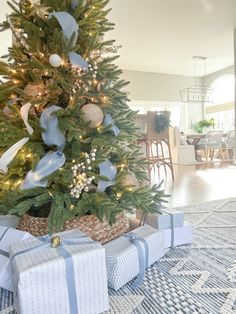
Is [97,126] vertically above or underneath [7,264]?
above

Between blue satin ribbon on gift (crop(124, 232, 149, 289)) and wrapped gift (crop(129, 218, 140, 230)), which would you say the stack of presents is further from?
wrapped gift (crop(129, 218, 140, 230))

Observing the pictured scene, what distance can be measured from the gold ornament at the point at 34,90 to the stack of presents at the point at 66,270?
0.58 metres

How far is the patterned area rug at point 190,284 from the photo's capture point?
97 centimetres

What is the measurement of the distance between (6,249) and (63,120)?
556 mm

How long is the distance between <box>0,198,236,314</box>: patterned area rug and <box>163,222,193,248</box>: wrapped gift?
33 millimetres

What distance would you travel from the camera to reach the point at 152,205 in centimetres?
133

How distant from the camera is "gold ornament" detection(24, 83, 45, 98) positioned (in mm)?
1219

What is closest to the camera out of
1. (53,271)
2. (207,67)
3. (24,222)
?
(53,271)

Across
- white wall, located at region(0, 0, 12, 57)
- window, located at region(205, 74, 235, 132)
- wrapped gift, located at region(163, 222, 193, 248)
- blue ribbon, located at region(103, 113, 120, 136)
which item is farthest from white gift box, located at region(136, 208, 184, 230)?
window, located at region(205, 74, 235, 132)

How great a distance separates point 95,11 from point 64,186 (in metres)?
0.84

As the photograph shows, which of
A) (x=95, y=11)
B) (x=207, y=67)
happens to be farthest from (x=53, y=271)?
(x=207, y=67)

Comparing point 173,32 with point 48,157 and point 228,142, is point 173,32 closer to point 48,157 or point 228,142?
point 228,142

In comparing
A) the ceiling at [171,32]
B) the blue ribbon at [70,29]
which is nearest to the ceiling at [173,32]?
the ceiling at [171,32]

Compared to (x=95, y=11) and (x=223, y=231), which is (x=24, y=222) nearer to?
(x=95, y=11)
